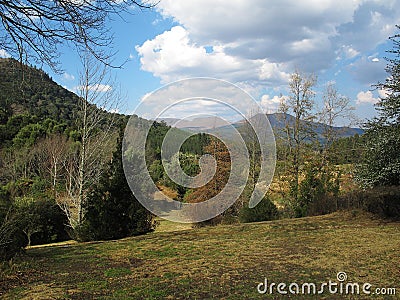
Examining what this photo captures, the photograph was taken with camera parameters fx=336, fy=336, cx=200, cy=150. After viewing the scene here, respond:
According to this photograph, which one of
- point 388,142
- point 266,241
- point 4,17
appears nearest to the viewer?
point 4,17

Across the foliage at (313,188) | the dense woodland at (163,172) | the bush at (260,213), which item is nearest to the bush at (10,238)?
the dense woodland at (163,172)

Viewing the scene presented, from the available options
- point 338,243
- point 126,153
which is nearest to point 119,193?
point 126,153

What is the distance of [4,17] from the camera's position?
3605 millimetres

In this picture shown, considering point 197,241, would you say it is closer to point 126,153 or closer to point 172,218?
point 126,153

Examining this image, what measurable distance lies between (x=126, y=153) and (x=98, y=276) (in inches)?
185
